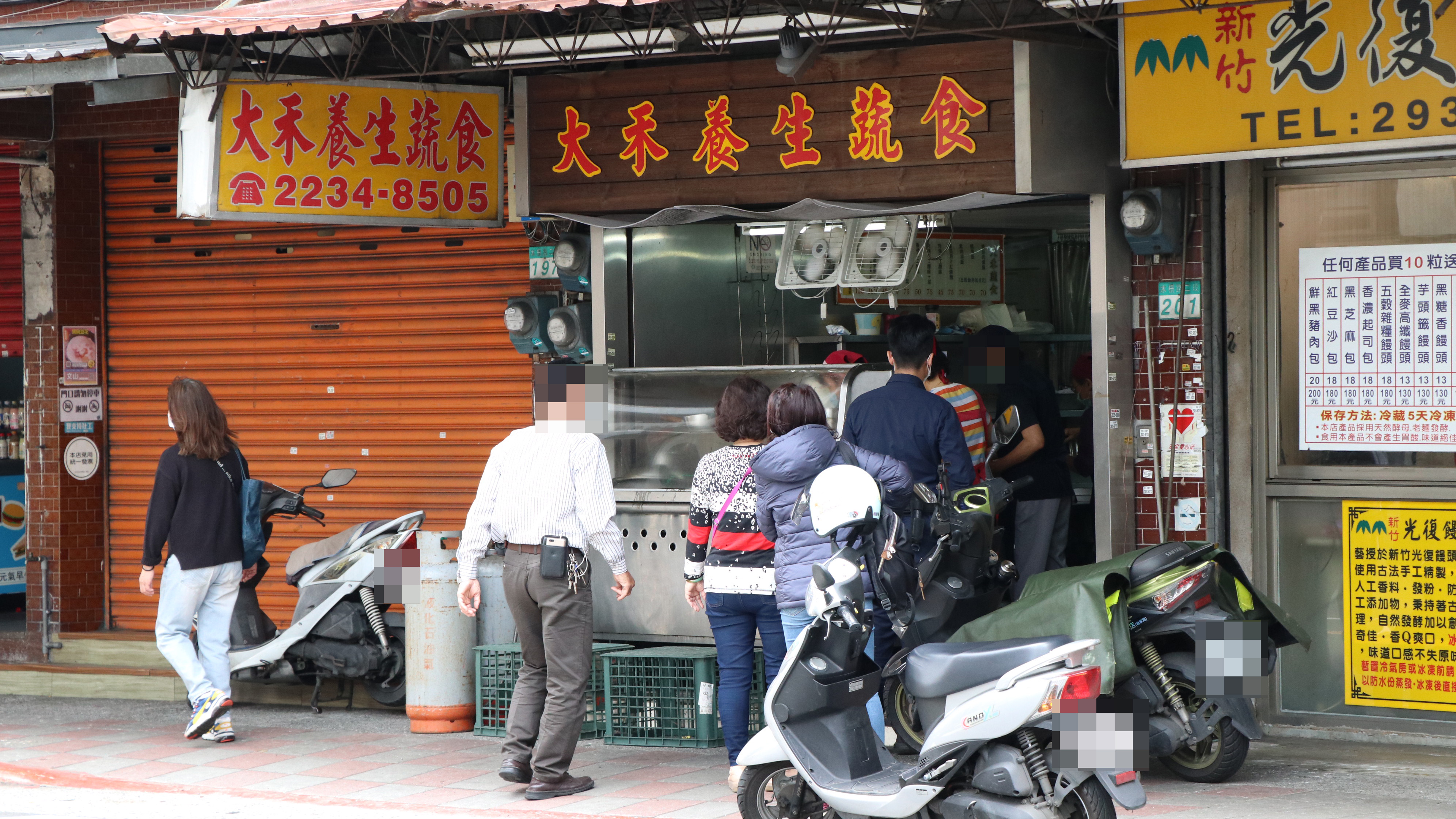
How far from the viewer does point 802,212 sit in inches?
320

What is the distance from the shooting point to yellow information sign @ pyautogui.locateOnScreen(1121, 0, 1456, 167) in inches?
261

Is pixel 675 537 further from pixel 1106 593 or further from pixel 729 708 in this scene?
pixel 1106 593

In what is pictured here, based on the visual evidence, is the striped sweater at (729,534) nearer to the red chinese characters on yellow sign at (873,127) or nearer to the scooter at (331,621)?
the red chinese characters on yellow sign at (873,127)

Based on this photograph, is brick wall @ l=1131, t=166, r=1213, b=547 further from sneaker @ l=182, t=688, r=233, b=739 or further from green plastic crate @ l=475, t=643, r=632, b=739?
sneaker @ l=182, t=688, r=233, b=739

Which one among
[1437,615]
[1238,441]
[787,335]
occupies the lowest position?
[1437,615]

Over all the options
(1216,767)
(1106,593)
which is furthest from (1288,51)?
(1216,767)

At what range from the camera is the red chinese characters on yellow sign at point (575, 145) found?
8727 mm

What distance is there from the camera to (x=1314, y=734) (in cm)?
788

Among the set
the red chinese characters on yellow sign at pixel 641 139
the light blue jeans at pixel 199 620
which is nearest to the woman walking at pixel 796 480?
the red chinese characters on yellow sign at pixel 641 139

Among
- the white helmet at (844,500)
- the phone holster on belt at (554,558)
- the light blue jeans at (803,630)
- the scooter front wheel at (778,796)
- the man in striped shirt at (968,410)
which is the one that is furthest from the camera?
the man in striped shirt at (968,410)

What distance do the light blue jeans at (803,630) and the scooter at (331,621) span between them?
10.3 feet

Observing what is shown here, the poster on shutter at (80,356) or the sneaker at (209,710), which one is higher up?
the poster on shutter at (80,356)

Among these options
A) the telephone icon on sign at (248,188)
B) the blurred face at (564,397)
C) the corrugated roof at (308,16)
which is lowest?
the blurred face at (564,397)

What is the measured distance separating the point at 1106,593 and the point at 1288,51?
260 cm
